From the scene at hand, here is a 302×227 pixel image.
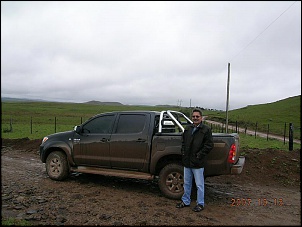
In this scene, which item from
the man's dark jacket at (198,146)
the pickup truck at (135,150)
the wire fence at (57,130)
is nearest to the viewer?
the man's dark jacket at (198,146)

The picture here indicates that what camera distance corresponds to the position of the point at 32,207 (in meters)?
4.80

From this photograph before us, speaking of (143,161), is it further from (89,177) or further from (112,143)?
(89,177)

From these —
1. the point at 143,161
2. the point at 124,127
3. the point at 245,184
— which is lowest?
the point at 245,184

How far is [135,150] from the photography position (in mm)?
5980

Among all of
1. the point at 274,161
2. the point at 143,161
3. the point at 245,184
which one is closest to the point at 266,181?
the point at 245,184

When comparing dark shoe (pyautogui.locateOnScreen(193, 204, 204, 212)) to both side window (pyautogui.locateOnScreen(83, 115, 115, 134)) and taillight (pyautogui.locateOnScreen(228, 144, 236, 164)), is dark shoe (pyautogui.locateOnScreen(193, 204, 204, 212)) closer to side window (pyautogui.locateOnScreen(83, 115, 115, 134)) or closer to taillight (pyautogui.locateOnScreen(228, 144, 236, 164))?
taillight (pyautogui.locateOnScreen(228, 144, 236, 164))

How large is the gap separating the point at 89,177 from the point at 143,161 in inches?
90.6

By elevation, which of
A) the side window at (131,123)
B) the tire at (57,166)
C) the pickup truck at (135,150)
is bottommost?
the tire at (57,166)

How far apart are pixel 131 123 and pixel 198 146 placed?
2075mm

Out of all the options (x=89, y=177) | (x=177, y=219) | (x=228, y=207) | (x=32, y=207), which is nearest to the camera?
(x=177, y=219)

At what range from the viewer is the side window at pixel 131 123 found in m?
6.22

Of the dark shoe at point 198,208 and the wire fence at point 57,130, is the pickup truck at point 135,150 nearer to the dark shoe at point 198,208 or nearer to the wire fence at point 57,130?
the dark shoe at point 198,208

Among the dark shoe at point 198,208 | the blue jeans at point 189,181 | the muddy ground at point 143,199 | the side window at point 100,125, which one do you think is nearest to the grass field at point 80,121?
the muddy ground at point 143,199

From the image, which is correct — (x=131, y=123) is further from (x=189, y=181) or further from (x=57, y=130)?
(x=57, y=130)
